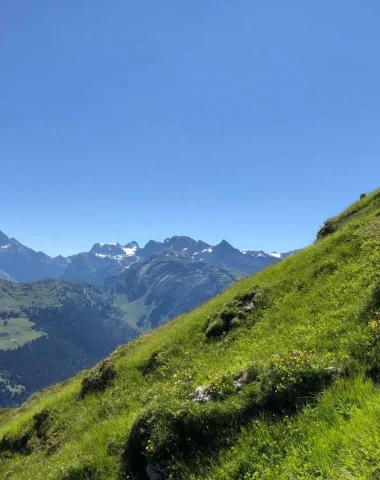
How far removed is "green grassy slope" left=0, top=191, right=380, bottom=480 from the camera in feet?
28.2

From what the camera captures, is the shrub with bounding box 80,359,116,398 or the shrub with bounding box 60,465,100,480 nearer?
the shrub with bounding box 60,465,100,480

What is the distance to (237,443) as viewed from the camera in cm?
970

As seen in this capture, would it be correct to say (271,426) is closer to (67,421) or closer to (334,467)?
(334,467)

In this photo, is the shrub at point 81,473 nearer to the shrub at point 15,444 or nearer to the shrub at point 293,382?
the shrub at point 293,382

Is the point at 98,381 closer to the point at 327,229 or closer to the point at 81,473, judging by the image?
the point at 81,473

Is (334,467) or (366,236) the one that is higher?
(366,236)

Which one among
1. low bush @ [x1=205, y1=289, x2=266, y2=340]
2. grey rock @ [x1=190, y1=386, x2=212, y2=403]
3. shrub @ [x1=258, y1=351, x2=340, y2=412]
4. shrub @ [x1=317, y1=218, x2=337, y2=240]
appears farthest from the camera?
shrub @ [x1=317, y1=218, x2=337, y2=240]

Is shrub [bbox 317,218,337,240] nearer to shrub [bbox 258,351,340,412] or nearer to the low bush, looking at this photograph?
the low bush

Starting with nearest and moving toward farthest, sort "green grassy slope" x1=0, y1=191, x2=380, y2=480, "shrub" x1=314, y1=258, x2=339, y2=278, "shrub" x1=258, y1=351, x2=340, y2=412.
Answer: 1. "green grassy slope" x1=0, y1=191, x2=380, y2=480
2. "shrub" x1=258, y1=351, x2=340, y2=412
3. "shrub" x1=314, y1=258, x2=339, y2=278

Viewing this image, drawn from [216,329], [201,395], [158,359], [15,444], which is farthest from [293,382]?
[15,444]

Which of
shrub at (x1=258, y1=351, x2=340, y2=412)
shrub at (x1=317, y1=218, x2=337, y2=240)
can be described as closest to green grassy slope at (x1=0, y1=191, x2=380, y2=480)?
shrub at (x1=258, y1=351, x2=340, y2=412)

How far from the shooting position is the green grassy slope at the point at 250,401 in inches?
339

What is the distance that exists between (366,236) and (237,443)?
18.4 meters

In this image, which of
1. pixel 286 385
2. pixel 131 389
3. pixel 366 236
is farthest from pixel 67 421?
pixel 366 236
